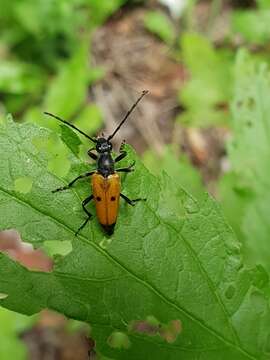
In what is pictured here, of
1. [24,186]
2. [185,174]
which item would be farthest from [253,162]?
[24,186]

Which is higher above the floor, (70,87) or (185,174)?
(70,87)

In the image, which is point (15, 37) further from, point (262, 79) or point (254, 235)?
point (254, 235)

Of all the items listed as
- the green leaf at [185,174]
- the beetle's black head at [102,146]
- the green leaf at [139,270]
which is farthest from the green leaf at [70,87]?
the green leaf at [139,270]

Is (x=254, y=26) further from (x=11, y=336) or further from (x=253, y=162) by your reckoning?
(x=11, y=336)

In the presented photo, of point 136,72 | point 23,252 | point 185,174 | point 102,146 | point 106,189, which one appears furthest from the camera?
point 136,72

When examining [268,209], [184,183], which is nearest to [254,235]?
[268,209]

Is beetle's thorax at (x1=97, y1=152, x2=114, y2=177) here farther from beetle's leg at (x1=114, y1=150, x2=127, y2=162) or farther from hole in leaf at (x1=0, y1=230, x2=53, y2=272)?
hole in leaf at (x1=0, y1=230, x2=53, y2=272)

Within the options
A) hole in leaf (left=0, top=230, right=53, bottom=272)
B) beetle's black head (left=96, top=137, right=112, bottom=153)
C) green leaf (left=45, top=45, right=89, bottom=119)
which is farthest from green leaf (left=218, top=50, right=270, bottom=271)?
green leaf (left=45, top=45, right=89, bottom=119)

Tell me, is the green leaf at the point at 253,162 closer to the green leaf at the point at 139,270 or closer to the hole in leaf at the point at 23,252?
the green leaf at the point at 139,270
